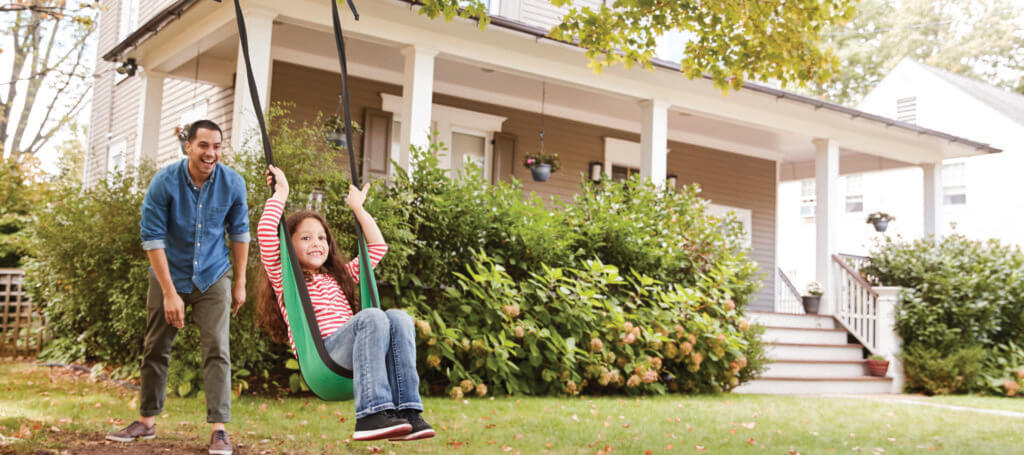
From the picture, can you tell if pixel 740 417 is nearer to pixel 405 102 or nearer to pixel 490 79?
pixel 405 102

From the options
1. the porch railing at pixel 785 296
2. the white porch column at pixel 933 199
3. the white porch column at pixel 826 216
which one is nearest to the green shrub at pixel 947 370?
the white porch column at pixel 826 216

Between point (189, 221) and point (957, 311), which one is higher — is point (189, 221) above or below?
above

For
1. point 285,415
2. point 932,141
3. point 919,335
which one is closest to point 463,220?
point 285,415

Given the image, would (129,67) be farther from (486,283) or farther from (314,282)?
(314,282)

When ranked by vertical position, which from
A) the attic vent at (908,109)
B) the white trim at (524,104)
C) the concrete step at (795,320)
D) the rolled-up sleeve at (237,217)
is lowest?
the concrete step at (795,320)

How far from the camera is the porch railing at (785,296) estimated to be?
14945 mm

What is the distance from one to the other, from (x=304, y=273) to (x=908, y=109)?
22.7 meters

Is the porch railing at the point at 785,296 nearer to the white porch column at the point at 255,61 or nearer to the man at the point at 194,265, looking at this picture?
the white porch column at the point at 255,61

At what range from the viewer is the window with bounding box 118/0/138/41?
1405 cm

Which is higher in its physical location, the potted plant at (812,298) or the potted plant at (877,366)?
the potted plant at (812,298)

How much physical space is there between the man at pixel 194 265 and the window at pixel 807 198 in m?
22.4

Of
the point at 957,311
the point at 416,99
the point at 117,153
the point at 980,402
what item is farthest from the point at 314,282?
the point at 117,153

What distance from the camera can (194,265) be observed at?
3963 mm

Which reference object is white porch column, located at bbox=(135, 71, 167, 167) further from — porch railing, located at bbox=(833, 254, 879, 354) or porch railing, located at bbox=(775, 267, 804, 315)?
porch railing, located at bbox=(775, 267, 804, 315)
